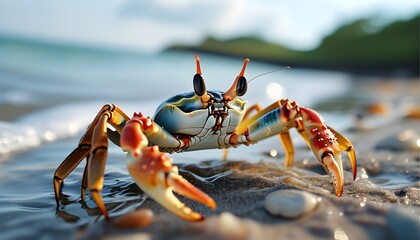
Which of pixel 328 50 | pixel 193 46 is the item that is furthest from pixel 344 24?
pixel 193 46

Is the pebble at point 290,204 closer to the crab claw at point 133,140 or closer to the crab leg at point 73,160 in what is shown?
the crab claw at point 133,140

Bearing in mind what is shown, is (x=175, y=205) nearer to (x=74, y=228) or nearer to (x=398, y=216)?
(x=74, y=228)

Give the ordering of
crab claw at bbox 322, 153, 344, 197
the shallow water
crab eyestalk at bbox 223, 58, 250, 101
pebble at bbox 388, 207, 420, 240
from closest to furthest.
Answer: pebble at bbox 388, 207, 420, 240, the shallow water, crab claw at bbox 322, 153, 344, 197, crab eyestalk at bbox 223, 58, 250, 101

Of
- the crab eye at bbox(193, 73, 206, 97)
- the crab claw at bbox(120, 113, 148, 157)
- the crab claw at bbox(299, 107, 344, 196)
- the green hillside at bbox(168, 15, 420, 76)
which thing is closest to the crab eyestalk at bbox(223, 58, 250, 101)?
the crab eye at bbox(193, 73, 206, 97)

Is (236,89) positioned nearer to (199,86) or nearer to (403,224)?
(199,86)

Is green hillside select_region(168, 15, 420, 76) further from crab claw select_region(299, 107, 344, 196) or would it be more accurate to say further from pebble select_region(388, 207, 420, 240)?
pebble select_region(388, 207, 420, 240)

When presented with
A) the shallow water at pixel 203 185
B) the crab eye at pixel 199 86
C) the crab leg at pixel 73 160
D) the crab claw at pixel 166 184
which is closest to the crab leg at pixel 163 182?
the crab claw at pixel 166 184
